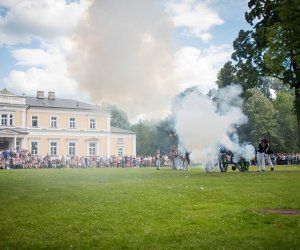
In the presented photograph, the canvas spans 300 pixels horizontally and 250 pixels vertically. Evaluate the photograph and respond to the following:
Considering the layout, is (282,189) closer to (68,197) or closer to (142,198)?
(142,198)

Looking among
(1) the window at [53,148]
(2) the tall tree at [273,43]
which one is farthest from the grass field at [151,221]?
(1) the window at [53,148]

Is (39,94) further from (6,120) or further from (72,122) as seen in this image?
(6,120)

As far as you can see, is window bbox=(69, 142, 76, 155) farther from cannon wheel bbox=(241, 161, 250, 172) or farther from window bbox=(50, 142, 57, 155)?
cannon wheel bbox=(241, 161, 250, 172)

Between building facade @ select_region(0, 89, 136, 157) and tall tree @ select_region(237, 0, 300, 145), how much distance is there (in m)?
37.3

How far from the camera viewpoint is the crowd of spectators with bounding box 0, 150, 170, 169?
163 feet

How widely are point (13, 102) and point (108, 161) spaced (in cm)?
2221

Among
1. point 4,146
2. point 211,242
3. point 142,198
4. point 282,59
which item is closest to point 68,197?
point 142,198

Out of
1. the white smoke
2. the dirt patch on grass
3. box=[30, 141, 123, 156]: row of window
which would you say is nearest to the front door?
box=[30, 141, 123, 156]: row of window

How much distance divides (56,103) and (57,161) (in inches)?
865

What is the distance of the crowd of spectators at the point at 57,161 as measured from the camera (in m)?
49.6

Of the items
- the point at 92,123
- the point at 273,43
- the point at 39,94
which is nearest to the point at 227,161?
the point at 273,43

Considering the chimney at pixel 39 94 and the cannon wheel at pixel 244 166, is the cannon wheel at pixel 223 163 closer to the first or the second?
the cannon wheel at pixel 244 166

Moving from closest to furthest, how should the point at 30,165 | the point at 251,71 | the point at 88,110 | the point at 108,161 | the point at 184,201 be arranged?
the point at 184,201 < the point at 251,71 < the point at 30,165 < the point at 108,161 < the point at 88,110

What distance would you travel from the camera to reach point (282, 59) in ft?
75.9
